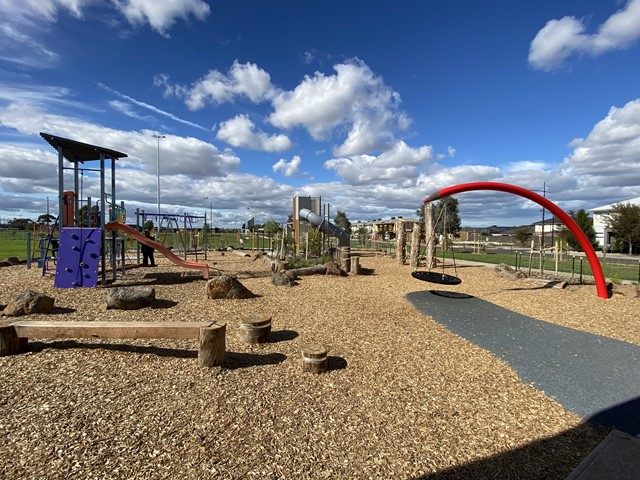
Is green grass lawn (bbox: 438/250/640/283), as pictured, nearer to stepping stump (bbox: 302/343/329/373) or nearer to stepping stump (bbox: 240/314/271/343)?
stepping stump (bbox: 302/343/329/373)

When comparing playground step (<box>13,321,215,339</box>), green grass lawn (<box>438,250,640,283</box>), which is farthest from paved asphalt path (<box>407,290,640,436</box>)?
green grass lawn (<box>438,250,640,283</box>)

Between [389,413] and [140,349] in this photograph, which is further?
[140,349]

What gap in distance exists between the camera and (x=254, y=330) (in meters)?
4.79

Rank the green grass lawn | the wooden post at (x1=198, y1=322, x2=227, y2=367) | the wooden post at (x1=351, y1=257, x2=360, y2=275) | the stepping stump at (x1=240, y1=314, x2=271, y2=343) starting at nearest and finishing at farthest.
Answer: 1. the wooden post at (x1=198, y1=322, x2=227, y2=367)
2. the stepping stump at (x1=240, y1=314, x2=271, y2=343)
3. the wooden post at (x1=351, y1=257, x2=360, y2=275)
4. the green grass lawn

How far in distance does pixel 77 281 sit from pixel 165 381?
617cm

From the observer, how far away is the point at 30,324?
A: 13.3 feet

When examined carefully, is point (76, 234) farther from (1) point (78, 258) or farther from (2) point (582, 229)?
(2) point (582, 229)

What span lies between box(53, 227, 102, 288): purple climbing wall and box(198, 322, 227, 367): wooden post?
588 centimetres

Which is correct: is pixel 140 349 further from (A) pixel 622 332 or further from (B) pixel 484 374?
(A) pixel 622 332

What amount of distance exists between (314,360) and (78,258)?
7199 mm

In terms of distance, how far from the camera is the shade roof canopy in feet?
27.9

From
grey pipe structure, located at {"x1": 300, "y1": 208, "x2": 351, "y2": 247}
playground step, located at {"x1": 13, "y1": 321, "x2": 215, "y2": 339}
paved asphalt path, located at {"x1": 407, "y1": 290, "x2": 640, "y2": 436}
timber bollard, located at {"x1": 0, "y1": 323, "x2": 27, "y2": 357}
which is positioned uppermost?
grey pipe structure, located at {"x1": 300, "y1": 208, "x2": 351, "y2": 247}

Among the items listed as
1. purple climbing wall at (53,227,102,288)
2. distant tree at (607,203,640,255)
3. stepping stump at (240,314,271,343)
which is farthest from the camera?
distant tree at (607,203,640,255)

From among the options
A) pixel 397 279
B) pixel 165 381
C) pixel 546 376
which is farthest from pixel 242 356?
pixel 397 279
